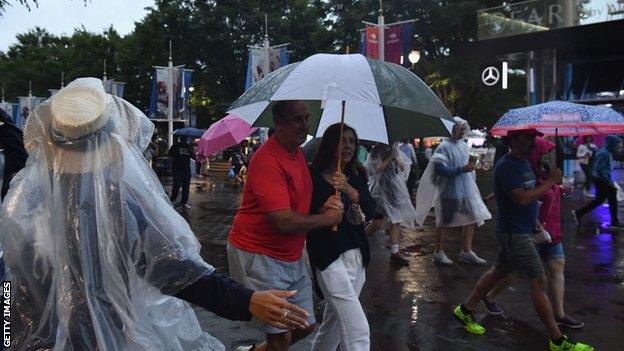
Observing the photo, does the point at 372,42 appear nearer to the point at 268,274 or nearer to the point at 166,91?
the point at 268,274

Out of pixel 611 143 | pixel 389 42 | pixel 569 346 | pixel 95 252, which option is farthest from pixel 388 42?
pixel 95 252

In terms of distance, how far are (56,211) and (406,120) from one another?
2.88 meters

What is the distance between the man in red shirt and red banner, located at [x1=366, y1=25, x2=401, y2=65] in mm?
12821

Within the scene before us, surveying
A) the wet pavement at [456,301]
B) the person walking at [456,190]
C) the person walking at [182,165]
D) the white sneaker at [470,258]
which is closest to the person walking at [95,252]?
the wet pavement at [456,301]

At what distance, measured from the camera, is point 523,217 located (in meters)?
4.30

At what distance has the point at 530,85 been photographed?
69.2ft

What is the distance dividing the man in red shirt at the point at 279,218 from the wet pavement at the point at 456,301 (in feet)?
5.14

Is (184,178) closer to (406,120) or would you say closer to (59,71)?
(406,120)

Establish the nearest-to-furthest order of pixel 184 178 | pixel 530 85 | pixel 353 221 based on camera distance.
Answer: pixel 353 221
pixel 184 178
pixel 530 85

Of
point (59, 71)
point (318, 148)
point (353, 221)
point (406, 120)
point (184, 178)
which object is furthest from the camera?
point (59, 71)

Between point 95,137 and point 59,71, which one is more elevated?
point 59,71

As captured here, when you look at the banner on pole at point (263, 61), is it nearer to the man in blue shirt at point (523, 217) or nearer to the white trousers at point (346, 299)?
the man in blue shirt at point (523, 217)

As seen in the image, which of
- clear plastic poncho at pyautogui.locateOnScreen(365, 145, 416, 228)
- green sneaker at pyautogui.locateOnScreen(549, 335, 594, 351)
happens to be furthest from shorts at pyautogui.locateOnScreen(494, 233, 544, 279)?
clear plastic poncho at pyautogui.locateOnScreen(365, 145, 416, 228)

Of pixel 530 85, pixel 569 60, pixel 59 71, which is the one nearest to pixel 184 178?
pixel 530 85
